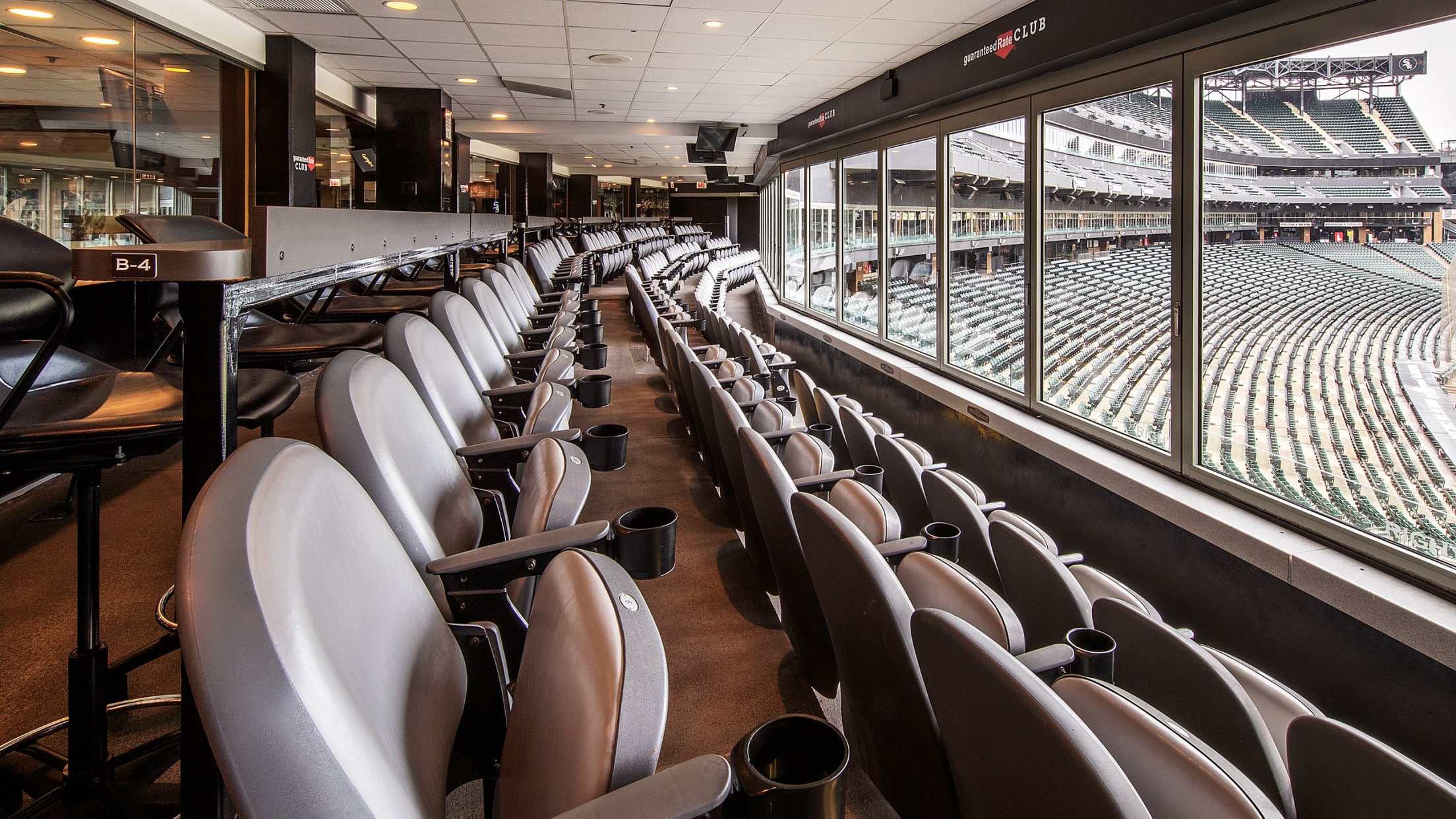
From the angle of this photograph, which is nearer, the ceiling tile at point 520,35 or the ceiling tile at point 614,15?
the ceiling tile at point 614,15

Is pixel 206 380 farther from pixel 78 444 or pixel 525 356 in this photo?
pixel 525 356

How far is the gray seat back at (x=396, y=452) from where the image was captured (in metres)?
1.12

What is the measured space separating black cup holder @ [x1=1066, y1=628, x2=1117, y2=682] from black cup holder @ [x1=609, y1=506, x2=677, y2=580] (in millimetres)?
703

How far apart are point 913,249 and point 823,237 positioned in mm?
3157

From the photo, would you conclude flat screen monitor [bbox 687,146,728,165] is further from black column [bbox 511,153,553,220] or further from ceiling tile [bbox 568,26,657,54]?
black column [bbox 511,153,553,220]

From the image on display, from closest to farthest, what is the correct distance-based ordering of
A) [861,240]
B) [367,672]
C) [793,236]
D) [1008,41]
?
1. [367,672]
2. [1008,41]
3. [861,240]
4. [793,236]

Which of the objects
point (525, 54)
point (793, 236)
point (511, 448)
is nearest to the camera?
point (511, 448)

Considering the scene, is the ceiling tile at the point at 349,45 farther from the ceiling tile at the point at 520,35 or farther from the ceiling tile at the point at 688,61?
the ceiling tile at the point at 688,61

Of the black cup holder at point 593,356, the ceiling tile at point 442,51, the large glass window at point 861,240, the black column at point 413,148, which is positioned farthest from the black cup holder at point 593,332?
the black column at point 413,148

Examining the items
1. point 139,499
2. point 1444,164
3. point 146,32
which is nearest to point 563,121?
point 146,32

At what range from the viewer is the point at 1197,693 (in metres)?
1.54

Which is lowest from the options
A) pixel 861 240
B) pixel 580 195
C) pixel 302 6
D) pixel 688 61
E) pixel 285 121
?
pixel 861 240

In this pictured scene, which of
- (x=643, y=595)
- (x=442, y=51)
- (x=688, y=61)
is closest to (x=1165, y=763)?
(x=643, y=595)

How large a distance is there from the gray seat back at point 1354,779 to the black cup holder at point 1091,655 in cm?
28
